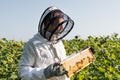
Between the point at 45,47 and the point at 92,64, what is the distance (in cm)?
445

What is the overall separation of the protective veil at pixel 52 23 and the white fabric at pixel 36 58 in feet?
0.30

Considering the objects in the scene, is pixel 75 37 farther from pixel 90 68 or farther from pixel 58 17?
pixel 58 17

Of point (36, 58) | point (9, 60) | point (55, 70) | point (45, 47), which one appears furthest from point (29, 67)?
point (9, 60)

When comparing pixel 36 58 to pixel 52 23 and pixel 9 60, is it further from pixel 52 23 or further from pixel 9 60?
pixel 9 60

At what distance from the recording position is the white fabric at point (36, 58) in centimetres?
361

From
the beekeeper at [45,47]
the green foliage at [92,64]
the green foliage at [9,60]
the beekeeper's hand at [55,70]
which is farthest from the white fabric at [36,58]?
the green foliage at [9,60]

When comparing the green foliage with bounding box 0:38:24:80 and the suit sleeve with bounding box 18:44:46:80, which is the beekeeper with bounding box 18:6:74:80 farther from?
the green foliage with bounding box 0:38:24:80

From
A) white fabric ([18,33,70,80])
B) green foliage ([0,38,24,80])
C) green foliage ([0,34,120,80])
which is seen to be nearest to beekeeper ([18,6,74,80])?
white fabric ([18,33,70,80])

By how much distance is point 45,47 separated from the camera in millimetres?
3725

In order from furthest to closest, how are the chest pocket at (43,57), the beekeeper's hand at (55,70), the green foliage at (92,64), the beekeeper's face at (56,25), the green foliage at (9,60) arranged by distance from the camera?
the green foliage at (9,60)
the green foliage at (92,64)
the chest pocket at (43,57)
the beekeeper's face at (56,25)
the beekeeper's hand at (55,70)

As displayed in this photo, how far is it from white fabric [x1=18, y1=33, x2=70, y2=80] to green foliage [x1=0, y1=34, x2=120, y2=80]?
0.73 metres

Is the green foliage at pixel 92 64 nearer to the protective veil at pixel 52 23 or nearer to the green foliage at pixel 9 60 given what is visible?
the green foliage at pixel 9 60

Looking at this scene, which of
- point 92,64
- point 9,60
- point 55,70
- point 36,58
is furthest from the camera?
point 9,60

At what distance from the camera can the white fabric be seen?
361 cm
